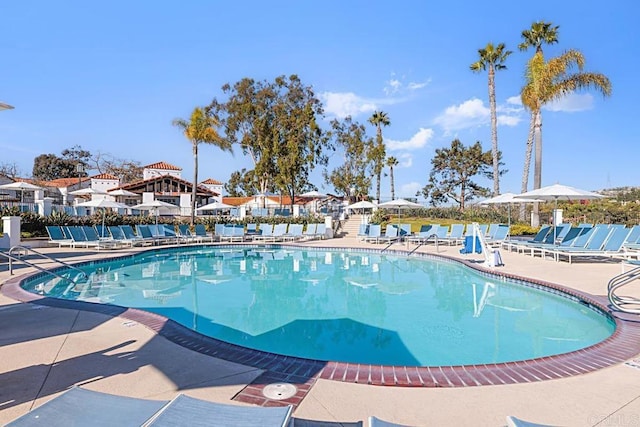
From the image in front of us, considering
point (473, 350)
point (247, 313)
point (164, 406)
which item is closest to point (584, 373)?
point (473, 350)

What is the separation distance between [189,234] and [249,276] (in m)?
10.3

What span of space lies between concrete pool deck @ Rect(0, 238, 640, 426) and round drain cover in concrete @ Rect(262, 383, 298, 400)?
15cm

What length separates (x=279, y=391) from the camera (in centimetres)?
311

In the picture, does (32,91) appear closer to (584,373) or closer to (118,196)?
(118,196)

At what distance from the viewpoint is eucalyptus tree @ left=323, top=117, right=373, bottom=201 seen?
34.8 m

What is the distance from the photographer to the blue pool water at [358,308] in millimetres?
5344

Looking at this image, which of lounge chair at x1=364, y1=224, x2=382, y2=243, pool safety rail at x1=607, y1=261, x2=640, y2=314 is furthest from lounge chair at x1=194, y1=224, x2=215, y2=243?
pool safety rail at x1=607, y1=261, x2=640, y2=314

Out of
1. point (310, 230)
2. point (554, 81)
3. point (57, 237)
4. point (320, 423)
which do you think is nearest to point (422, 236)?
point (310, 230)

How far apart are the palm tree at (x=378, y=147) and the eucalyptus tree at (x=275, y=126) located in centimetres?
472

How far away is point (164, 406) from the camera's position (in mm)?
1932

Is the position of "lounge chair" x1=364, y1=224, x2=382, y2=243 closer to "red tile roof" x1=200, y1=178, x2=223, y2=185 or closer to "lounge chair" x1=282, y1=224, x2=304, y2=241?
"lounge chair" x1=282, y1=224, x2=304, y2=241

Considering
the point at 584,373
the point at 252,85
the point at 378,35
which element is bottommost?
the point at 584,373

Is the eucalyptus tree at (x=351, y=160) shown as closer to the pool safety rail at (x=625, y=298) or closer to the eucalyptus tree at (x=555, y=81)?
the eucalyptus tree at (x=555, y=81)

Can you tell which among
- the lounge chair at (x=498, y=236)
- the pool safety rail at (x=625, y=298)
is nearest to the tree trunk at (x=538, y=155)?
the lounge chair at (x=498, y=236)
